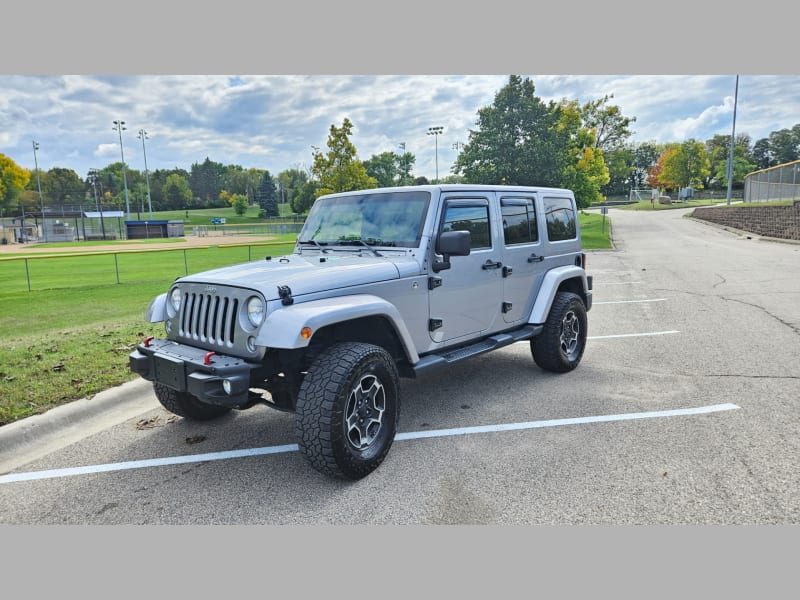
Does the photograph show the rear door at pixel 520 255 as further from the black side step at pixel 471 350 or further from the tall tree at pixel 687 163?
the tall tree at pixel 687 163

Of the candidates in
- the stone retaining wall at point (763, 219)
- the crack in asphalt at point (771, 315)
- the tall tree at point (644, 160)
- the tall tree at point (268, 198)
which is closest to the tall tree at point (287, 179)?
the tall tree at point (268, 198)

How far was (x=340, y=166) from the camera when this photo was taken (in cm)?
3688

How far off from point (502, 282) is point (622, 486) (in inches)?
90.2

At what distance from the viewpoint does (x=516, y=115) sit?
28.0 metres

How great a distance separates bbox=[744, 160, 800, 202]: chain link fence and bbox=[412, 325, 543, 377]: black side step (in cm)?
2832

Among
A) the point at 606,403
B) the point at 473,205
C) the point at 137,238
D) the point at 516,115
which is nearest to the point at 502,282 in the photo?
the point at 473,205

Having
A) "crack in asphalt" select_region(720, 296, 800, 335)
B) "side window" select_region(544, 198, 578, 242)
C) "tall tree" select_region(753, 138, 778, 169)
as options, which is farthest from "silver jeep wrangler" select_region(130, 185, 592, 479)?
"tall tree" select_region(753, 138, 778, 169)

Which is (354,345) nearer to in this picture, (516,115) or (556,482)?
(556,482)

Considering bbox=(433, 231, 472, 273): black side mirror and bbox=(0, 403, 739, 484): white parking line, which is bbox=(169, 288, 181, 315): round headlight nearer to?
bbox=(0, 403, 739, 484): white parking line

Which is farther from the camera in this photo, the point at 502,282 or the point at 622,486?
the point at 502,282

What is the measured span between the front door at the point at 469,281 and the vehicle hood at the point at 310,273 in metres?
0.43

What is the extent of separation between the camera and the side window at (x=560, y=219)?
6.08 metres

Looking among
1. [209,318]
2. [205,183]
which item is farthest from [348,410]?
[205,183]

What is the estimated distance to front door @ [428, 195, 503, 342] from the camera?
4.55m
